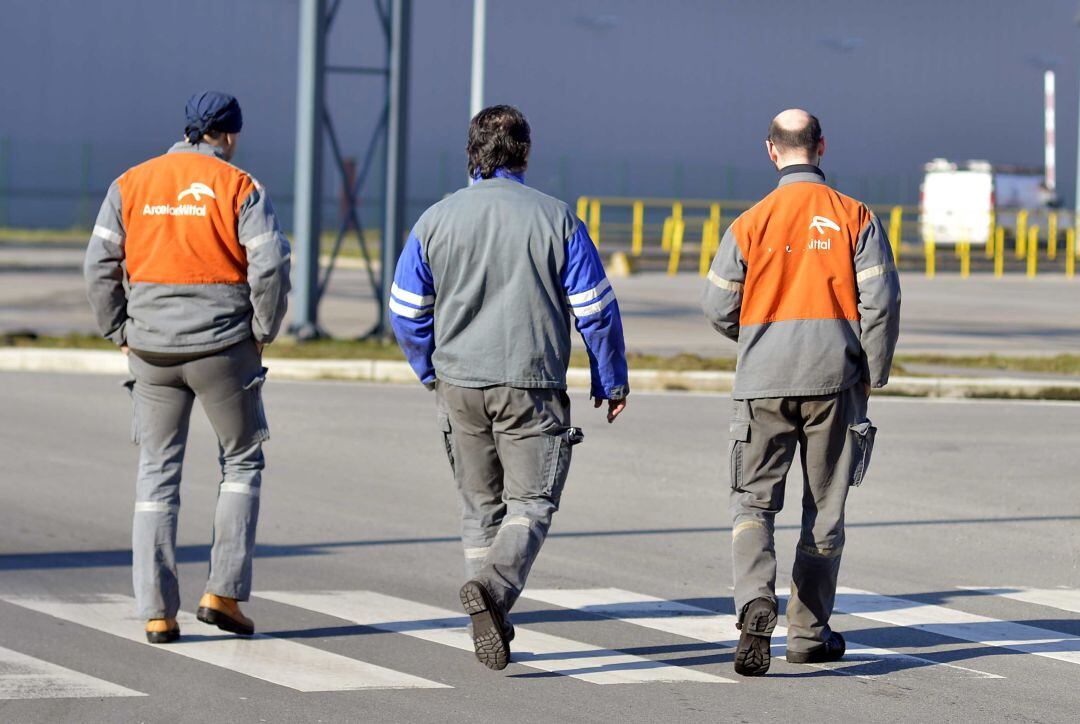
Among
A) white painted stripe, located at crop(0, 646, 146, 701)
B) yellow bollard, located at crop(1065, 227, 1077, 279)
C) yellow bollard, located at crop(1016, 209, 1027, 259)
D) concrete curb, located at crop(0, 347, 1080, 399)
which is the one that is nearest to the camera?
white painted stripe, located at crop(0, 646, 146, 701)

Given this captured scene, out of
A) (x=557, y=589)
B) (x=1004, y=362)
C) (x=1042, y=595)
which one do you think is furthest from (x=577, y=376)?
(x=1042, y=595)

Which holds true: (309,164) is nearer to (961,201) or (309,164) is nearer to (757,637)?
(757,637)

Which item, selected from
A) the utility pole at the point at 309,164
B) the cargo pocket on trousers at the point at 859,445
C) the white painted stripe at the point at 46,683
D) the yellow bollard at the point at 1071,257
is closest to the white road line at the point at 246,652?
the white painted stripe at the point at 46,683

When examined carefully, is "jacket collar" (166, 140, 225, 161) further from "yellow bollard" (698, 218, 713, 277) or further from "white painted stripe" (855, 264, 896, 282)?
"yellow bollard" (698, 218, 713, 277)

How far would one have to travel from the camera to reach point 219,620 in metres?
6.12

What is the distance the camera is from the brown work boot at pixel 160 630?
6.05 metres

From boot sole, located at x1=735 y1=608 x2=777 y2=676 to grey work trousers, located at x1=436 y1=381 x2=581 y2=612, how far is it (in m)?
0.74

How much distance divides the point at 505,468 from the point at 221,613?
123cm

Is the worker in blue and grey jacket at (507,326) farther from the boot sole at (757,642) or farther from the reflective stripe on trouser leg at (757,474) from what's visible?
the boot sole at (757,642)

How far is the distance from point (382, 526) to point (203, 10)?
40226 mm

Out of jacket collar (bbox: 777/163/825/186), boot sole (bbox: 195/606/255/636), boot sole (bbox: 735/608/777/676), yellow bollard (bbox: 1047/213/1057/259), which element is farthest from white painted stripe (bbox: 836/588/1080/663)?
yellow bollard (bbox: 1047/213/1057/259)

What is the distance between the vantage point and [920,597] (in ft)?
23.6

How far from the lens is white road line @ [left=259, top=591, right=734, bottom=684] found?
5.77 metres

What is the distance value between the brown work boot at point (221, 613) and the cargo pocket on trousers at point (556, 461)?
4.27 feet
